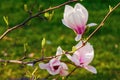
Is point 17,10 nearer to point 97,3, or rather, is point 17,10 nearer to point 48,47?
point 97,3

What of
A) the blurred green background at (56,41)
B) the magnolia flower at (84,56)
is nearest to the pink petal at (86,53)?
the magnolia flower at (84,56)

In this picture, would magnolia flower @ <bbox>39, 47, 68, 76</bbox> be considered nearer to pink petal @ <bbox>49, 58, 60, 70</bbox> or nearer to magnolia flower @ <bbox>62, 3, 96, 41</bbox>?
pink petal @ <bbox>49, 58, 60, 70</bbox>

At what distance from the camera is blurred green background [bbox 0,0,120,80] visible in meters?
6.22

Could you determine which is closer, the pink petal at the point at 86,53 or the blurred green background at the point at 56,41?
the pink petal at the point at 86,53

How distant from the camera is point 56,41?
759cm

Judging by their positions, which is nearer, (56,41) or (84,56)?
(84,56)

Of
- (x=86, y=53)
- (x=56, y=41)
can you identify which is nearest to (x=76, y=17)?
(x=86, y=53)

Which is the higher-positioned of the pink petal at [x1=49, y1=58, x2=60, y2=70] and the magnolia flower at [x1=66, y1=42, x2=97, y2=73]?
the magnolia flower at [x1=66, y1=42, x2=97, y2=73]

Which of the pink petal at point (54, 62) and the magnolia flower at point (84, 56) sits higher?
the magnolia flower at point (84, 56)

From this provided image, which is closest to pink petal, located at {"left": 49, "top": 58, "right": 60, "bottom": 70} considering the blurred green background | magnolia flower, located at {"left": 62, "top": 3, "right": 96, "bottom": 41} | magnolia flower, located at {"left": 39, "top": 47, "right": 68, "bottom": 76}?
magnolia flower, located at {"left": 39, "top": 47, "right": 68, "bottom": 76}

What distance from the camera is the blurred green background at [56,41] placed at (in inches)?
245

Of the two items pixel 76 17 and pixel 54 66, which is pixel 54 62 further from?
pixel 76 17

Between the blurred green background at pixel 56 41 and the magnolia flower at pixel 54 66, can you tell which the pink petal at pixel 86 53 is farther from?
the blurred green background at pixel 56 41

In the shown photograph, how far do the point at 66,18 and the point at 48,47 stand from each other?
5.50 meters
